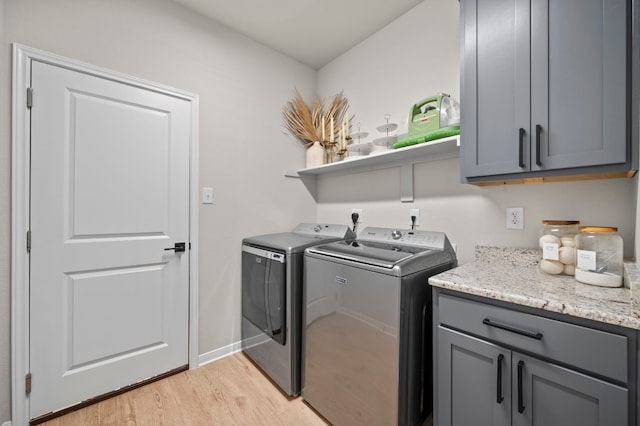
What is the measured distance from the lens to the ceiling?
1955 mm

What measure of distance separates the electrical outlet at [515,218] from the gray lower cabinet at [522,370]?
2.30 feet

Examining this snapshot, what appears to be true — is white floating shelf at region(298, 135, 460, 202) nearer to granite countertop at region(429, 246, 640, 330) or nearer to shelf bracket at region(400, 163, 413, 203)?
shelf bracket at region(400, 163, 413, 203)

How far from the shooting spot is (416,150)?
1.72 metres

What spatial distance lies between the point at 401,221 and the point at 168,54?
2.07 m

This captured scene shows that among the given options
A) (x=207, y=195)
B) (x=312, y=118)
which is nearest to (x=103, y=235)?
(x=207, y=195)

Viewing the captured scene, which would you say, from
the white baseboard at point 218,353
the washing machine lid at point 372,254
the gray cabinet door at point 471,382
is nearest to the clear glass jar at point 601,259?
the gray cabinet door at point 471,382

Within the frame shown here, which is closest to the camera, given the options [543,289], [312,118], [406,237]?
[543,289]

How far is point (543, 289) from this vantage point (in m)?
1.03

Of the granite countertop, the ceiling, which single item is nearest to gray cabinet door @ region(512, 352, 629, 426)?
the granite countertop

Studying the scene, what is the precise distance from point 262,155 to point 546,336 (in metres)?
2.17

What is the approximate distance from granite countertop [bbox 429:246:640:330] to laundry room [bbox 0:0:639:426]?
198 mm

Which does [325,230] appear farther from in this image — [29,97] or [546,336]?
[29,97]

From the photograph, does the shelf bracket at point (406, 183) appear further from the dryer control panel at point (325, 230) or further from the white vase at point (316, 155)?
the white vase at point (316, 155)

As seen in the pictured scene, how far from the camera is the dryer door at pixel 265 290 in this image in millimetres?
1802
